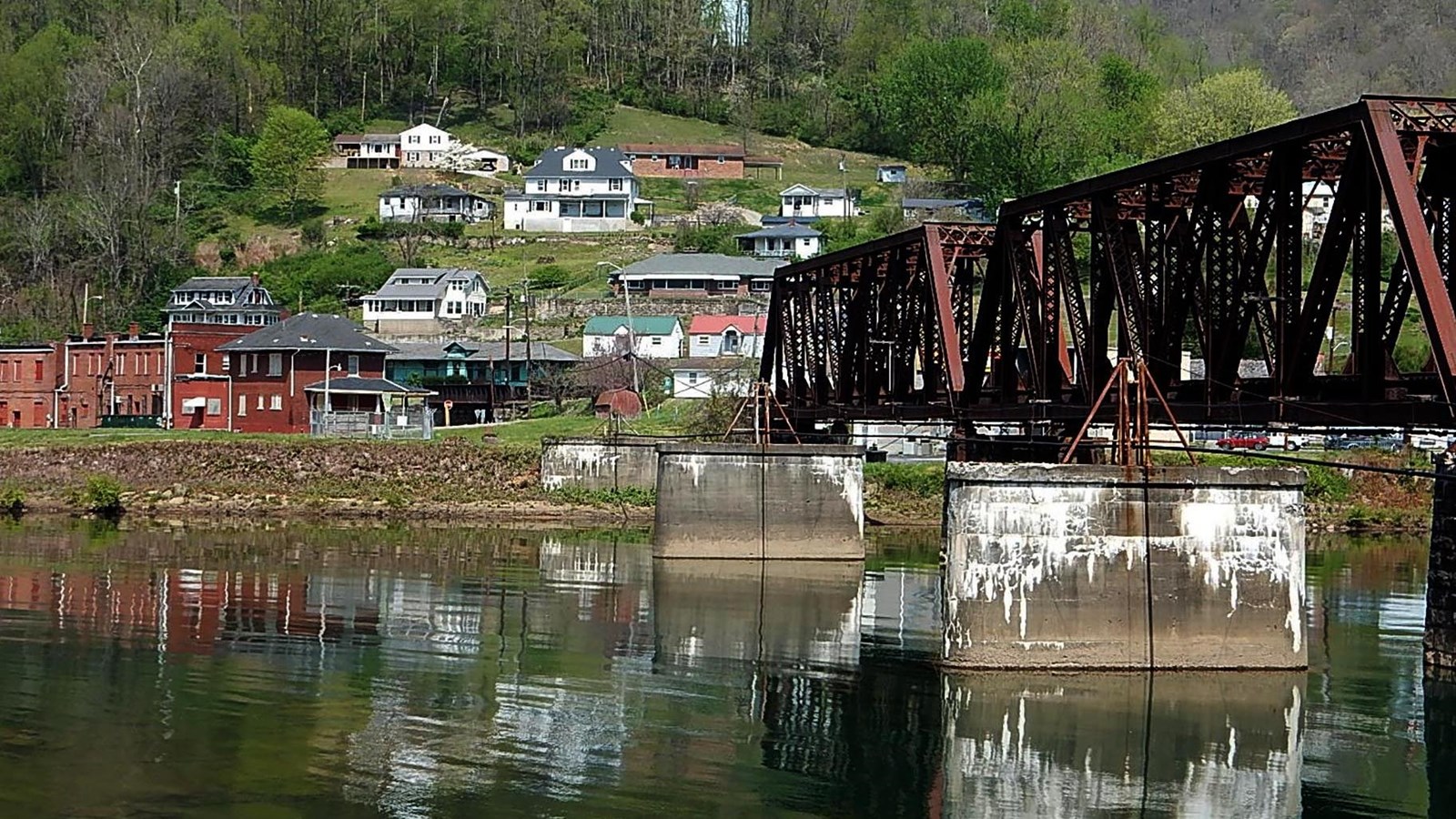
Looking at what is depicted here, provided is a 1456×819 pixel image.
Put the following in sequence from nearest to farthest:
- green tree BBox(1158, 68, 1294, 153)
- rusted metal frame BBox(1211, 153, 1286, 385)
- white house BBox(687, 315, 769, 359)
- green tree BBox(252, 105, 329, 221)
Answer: rusted metal frame BBox(1211, 153, 1286, 385) < white house BBox(687, 315, 769, 359) < green tree BBox(1158, 68, 1294, 153) < green tree BBox(252, 105, 329, 221)

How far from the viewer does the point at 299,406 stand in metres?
111

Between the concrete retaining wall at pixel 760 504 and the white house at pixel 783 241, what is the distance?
101943 mm

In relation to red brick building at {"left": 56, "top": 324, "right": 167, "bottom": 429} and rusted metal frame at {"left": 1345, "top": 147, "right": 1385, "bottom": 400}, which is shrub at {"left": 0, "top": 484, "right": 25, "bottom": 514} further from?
rusted metal frame at {"left": 1345, "top": 147, "right": 1385, "bottom": 400}

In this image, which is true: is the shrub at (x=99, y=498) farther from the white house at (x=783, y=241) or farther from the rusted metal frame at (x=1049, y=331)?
the white house at (x=783, y=241)

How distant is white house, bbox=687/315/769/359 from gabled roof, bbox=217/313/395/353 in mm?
32860

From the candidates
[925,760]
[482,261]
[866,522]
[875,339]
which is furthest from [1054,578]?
[482,261]

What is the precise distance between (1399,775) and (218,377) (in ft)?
293

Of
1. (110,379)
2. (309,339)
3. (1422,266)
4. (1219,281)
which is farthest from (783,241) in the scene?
(1422,266)

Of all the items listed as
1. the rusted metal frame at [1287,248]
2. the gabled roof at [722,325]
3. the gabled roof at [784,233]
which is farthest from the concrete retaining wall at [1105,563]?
the gabled roof at [784,233]

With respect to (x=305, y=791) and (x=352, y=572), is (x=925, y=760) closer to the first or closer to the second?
(x=305, y=791)

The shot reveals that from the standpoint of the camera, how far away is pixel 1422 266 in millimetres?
28672

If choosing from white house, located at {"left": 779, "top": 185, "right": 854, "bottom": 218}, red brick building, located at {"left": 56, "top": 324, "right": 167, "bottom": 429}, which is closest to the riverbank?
red brick building, located at {"left": 56, "top": 324, "right": 167, "bottom": 429}

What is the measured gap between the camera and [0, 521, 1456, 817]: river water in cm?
2902

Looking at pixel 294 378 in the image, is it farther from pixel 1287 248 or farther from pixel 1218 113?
pixel 1218 113
